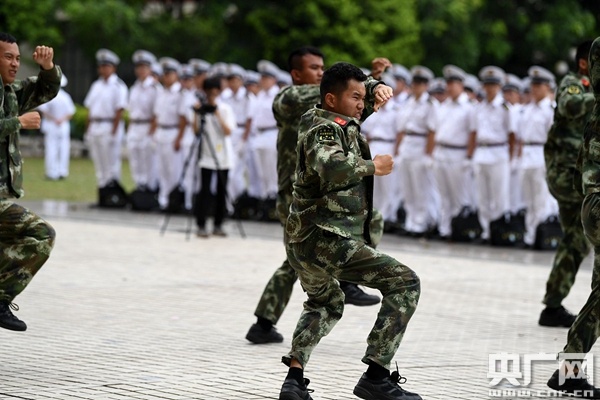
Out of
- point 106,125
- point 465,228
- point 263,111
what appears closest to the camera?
point 465,228

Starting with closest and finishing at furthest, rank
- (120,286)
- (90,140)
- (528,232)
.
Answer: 1. (120,286)
2. (528,232)
3. (90,140)

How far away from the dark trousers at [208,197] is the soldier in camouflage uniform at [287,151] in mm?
7167

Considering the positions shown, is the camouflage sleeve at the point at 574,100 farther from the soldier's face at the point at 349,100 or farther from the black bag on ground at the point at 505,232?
the black bag on ground at the point at 505,232

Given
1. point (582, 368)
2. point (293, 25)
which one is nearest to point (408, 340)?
point (582, 368)

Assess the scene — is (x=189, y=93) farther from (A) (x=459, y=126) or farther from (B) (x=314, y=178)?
(B) (x=314, y=178)

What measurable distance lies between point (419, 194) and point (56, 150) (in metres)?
11.2

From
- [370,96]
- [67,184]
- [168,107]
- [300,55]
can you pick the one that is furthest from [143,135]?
[370,96]

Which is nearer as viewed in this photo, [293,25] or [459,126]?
[459,126]

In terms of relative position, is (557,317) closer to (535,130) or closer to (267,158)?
(535,130)

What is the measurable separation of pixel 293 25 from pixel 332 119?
95.7 ft

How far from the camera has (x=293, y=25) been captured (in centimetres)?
3584

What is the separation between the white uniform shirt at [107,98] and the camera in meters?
21.3

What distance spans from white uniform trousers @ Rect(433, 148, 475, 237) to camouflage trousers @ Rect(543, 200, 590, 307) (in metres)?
7.68

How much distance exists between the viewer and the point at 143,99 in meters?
21.1
